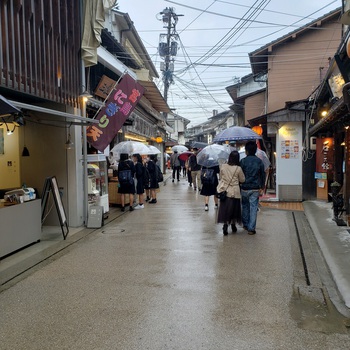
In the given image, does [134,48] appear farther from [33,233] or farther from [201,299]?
[201,299]

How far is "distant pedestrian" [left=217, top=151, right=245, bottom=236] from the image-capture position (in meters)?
8.19

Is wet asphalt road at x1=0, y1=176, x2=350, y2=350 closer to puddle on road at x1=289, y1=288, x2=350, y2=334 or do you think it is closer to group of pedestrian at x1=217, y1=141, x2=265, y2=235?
puddle on road at x1=289, y1=288, x2=350, y2=334

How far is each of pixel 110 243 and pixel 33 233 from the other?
1.60 meters

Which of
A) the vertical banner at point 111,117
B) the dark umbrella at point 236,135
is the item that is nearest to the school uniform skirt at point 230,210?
the vertical banner at point 111,117

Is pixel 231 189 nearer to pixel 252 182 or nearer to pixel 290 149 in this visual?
pixel 252 182

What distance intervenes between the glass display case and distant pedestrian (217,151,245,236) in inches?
146

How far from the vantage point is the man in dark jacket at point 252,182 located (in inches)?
324

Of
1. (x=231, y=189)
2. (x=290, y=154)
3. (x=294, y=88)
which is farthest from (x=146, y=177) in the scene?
(x=294, y=88)

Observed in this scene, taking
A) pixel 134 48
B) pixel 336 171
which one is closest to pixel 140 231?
pixel 336 171

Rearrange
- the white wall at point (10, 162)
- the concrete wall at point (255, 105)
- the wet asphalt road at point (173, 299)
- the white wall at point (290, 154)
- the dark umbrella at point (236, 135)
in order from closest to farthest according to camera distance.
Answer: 1. the wet asphalt road at point (173, 299)
2. the white wall at point (10, 162)
3. the dark umbrella at point (236, 135)
4. the white wall at point (290, 154)
5. the concrete wall at point (255, 105)

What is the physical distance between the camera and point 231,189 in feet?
26.9

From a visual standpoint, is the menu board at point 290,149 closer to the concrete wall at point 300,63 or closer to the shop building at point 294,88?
the shop building at point 294,88

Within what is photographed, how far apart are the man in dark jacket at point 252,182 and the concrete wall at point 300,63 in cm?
1027

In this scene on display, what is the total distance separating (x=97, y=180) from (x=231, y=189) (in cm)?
428
